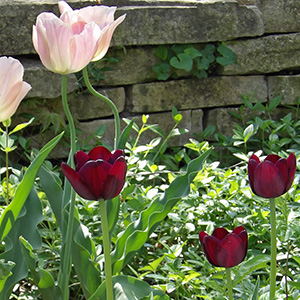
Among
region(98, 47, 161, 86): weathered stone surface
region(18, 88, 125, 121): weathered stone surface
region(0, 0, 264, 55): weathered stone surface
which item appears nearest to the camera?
region(0, 0, 264, 55): weathered stone surface

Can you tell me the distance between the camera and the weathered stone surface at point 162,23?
7.68 feet

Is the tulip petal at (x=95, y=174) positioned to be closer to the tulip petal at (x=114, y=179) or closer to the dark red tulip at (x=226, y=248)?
the tulip petal at (x=114, y=179)

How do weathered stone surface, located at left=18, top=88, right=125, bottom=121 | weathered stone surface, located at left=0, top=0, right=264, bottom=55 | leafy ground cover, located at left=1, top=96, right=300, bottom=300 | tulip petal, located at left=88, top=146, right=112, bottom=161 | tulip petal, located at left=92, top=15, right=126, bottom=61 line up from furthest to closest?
weathered stone surface, located at left=18, top=88, right=125, bottom=121 < weathered stone surface, located at left=0, top=0, right=264, bottom=55 < leafy ground cover, located at left=1, top=96, right=300, bottom=300 < tulip petal, located at left=92, top=15, right=126, bottom=61 < tulip petal, located at left=88, top=146, right=112, bottom=161

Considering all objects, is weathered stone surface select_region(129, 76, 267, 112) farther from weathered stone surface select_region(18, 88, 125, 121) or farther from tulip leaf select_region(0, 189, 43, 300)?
tulip leaf select_region(0, 189, 43, 300)

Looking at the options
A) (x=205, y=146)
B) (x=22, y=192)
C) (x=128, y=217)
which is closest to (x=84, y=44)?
(x=22, y=192)

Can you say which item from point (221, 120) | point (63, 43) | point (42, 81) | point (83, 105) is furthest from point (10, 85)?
point (221, 120)

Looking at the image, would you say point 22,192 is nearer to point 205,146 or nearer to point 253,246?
point 253,246

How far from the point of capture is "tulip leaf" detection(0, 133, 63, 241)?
1114mm

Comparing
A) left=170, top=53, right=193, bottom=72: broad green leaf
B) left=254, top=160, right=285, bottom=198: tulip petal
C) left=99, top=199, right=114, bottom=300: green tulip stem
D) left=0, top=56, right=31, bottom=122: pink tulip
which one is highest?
left=0, top=56, right=31, bottom=122: pink tulip

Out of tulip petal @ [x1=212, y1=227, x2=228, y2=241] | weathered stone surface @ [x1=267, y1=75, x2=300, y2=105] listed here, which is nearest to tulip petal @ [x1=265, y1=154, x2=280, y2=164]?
tulip petal @ [x1=212, y1=227, x2=228, y2=241]

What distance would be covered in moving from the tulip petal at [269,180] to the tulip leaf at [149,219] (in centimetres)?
25

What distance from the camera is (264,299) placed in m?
1.09

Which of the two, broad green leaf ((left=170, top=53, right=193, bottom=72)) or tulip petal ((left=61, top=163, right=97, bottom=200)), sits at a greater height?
tulip petal ((left=61, top=163, right=97, bottom=200))

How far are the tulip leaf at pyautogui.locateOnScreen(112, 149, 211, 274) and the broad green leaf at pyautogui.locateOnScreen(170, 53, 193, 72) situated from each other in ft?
4.63
